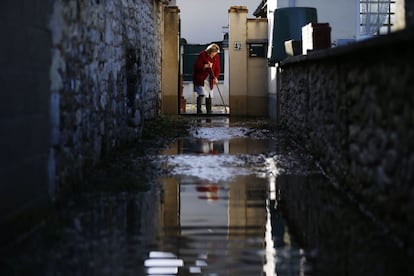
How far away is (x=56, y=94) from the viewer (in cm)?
624

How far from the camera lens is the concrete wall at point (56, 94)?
493 cm

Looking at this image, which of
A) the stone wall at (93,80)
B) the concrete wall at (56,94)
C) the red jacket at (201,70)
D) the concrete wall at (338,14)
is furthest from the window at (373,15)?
the concrete wall at (56,94)

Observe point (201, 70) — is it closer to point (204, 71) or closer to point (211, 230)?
point (204, 71)

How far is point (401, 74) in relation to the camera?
4.73 metres

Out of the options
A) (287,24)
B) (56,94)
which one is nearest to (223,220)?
(56,94)

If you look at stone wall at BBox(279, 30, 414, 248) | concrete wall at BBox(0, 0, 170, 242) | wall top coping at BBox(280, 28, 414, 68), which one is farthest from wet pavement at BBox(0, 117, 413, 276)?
wall top coping at BBox(280, 28, 414, 68)

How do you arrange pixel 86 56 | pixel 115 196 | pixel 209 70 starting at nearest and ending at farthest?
1. pixel 115 196
2. pixel 86 56
3. pixel 209 70

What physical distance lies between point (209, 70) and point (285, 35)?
620 centimetres

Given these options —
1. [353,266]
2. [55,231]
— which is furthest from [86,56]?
[353,266]

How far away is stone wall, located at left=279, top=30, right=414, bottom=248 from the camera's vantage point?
4.62m

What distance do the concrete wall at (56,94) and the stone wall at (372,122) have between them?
2.47m

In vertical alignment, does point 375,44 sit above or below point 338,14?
below

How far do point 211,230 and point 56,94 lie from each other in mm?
1851

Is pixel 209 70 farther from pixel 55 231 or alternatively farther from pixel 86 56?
pixel 55 231
